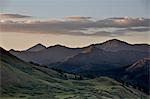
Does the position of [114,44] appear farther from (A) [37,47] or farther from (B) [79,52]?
(A) [37,47]

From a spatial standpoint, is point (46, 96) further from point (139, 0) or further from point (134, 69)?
point (139, 0)

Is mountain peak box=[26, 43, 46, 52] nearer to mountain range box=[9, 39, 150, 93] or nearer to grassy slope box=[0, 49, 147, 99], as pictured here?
mountain range box=[9, 39, 150, 93]

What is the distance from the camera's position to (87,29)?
5.82 meters

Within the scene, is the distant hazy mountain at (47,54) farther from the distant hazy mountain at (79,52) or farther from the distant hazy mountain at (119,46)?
the distant hazy mountain at (119,46)

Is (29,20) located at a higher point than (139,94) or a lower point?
higher

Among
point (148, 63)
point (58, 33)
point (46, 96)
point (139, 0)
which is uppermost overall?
point (139, 0)

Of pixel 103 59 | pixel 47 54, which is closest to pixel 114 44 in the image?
pixel 103 59

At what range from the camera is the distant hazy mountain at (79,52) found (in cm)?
571

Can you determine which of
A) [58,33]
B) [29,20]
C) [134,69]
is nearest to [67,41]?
[58,33]

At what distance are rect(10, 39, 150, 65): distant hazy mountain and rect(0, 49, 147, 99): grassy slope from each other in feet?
0.35

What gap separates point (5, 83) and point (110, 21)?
1442 millimetres

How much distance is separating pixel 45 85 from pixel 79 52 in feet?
1.87

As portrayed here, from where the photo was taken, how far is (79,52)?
5812 millimetres

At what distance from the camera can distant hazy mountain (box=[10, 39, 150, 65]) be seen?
18.7ft
